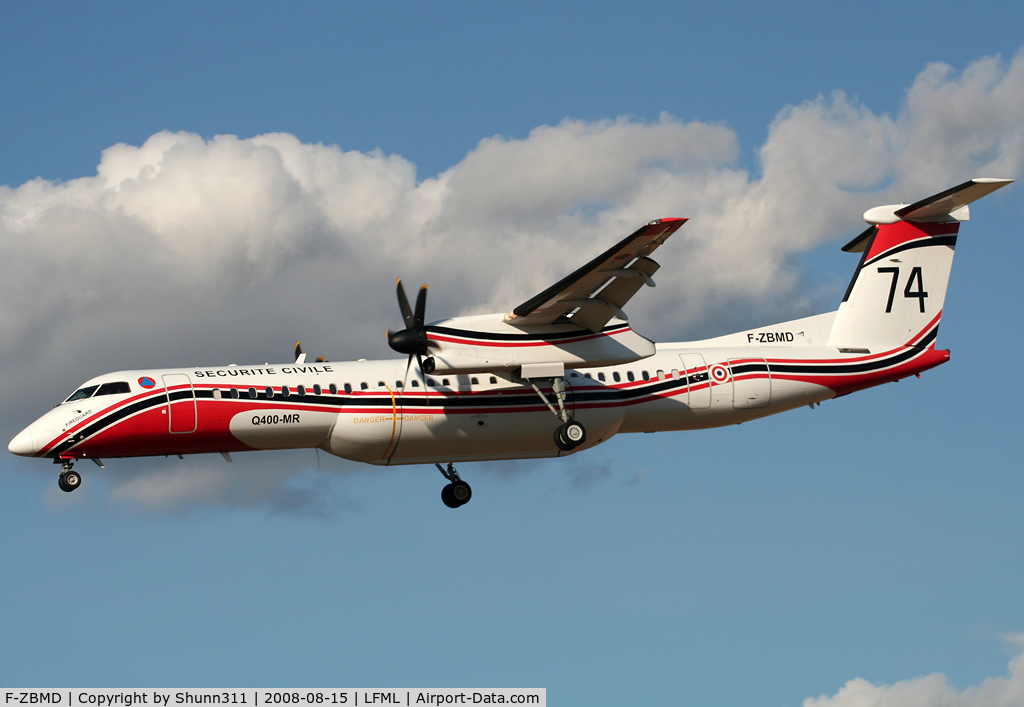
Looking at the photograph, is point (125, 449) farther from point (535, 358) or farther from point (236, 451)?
point (535, 358)

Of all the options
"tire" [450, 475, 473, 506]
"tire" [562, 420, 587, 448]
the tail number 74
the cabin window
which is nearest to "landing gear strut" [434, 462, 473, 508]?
"tire" [450, 475, 473, 506]

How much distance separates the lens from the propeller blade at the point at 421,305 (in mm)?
22266

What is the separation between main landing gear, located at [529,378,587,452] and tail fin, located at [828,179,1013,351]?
7475 millimetres

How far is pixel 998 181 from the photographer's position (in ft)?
78.8

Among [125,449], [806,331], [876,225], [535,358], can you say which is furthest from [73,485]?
[876,225]

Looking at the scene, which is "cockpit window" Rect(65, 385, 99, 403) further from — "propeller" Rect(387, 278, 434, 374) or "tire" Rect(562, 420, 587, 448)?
"tire" Rect(562, 420, 587, 448)

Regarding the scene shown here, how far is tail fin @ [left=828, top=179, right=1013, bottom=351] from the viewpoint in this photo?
26.8 m

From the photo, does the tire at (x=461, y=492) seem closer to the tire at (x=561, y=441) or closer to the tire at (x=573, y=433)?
the tire at (x=561, y=441)

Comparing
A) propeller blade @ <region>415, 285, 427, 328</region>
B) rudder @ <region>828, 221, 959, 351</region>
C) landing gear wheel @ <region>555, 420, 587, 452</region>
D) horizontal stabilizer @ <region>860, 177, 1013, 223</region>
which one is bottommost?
landing gear wheel @ <region>555, 420, 587, 452</region>

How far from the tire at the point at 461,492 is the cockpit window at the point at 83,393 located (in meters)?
8.83

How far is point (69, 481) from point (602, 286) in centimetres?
1208

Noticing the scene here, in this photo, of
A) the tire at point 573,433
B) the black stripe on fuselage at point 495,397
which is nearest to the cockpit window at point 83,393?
the black stripe on fuselage at point 495,397

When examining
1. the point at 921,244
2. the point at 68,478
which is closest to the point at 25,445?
the point at 68,478

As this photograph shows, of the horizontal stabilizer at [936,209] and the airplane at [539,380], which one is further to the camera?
the horizontal stabilizer at [936,209]
